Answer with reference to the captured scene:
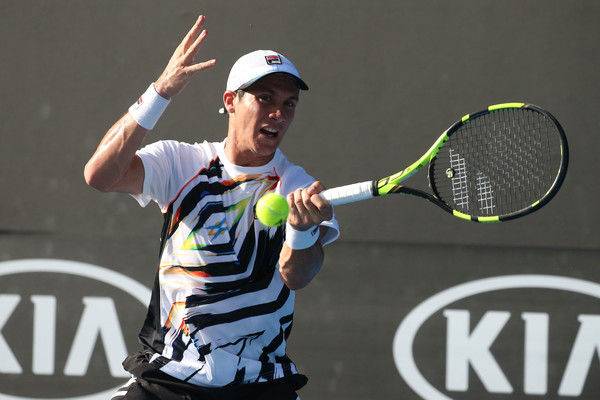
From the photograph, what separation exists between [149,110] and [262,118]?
0.36 m

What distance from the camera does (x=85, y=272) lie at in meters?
3.56

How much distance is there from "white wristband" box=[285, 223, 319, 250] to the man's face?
295 millimetres

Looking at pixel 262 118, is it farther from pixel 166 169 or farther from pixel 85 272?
pixel 85 272

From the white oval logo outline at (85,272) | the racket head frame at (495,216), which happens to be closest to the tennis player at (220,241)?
the racket head frame at (495,216)

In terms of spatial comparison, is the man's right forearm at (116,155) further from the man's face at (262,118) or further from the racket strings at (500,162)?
the racket strings at (500,162)

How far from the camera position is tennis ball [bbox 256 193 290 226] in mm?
2156

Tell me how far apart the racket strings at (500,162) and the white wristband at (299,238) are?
822 mm

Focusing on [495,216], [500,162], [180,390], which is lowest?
[180,390]

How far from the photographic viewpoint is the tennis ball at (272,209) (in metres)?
2.16

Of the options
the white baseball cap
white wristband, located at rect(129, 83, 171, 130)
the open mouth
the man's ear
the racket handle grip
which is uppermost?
the white baseball cap

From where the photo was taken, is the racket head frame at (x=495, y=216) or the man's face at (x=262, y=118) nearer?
the racket head frame at (x=495, y=216)

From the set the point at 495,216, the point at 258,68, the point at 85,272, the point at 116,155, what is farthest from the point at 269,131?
the point at 85,272

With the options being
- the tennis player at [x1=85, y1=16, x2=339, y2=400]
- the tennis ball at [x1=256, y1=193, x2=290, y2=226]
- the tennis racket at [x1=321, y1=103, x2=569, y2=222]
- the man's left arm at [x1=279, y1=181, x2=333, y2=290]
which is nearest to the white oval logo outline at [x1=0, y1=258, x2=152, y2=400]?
the tennis player at [x1=85, y1=16, x2=339, y2=400]

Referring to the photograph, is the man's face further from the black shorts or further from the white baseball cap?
the black shorts
